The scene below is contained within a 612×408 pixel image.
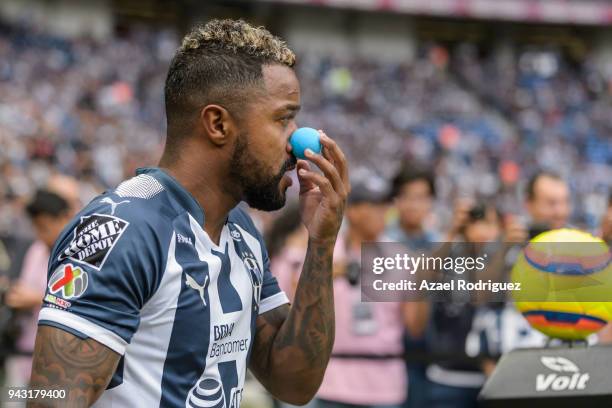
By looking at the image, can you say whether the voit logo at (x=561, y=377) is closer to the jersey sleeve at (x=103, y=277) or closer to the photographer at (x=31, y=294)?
the jersey sleeve at (x=103, y=277)

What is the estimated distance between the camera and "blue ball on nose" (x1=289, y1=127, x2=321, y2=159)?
1.80 m

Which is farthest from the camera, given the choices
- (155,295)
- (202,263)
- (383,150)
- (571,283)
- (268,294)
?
(383,150)

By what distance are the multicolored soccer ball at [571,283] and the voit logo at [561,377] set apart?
0.11 meters

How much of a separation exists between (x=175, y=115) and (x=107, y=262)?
0.43 m

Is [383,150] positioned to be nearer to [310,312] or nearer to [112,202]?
[310,312]

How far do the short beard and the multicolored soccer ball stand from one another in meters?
0.62

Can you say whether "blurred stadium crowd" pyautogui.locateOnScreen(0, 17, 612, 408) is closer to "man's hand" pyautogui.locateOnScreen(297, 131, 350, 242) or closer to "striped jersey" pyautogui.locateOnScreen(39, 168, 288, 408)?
"man's hand" pyautogui.locateOnScreen(297, 131, 350, 242)

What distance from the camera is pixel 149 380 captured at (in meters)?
1.63

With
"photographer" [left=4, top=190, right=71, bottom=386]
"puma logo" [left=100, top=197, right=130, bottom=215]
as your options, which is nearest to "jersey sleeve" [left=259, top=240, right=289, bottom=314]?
"puma logo" [left=100, top=197, right=130, bottom=215]

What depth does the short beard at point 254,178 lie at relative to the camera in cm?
178

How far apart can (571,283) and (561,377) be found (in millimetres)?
217

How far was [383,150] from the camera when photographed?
20641 millimetres

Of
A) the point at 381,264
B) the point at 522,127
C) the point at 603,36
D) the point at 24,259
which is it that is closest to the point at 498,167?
the point at 522,127

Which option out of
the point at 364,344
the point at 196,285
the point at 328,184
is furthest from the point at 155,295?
the point at 364,344
